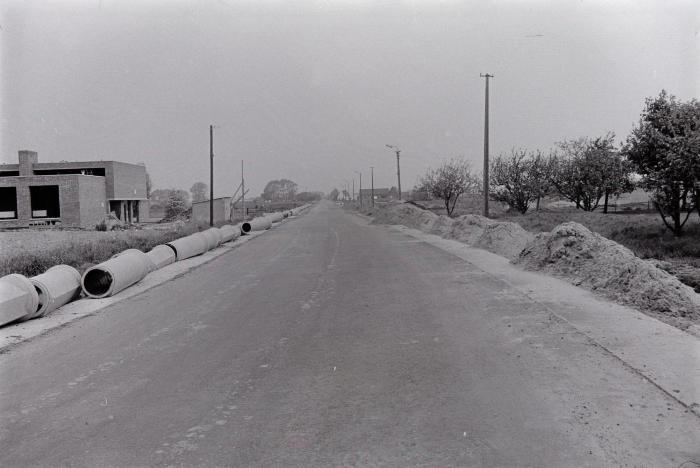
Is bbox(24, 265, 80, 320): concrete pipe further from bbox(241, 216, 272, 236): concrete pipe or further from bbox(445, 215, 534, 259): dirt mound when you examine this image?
bbox(241, 216, 272, 236): concrete pipe

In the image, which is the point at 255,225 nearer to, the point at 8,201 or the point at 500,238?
the point at 500,238

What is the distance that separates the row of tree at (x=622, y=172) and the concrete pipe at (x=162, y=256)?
17.0 meters

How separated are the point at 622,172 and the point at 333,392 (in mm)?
34571

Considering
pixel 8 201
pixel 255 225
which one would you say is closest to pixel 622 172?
pixel 255 225

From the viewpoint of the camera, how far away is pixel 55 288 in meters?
9.45

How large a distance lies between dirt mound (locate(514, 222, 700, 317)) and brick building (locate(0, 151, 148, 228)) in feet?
143

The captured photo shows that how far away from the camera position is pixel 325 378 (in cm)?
546

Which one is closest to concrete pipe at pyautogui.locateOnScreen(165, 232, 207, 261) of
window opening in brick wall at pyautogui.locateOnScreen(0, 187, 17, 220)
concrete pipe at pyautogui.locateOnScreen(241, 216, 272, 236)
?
concrete pipe at pyautogui.locateOnScreen(241, 216, 272, 236)

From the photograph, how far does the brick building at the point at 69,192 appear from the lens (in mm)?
46094

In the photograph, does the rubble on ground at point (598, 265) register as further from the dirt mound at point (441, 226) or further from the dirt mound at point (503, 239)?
the dirt mound at point (441, 226)

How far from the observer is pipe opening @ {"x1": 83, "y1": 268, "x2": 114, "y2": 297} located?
11086 millimetres

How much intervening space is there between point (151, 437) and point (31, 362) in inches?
125

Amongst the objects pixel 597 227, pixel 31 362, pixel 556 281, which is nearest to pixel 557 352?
pixel 556 281

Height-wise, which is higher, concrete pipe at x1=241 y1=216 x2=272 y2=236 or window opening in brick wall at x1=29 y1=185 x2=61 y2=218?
window opening in brick wall at x1=29 y1=185 x2=61 y2=218
